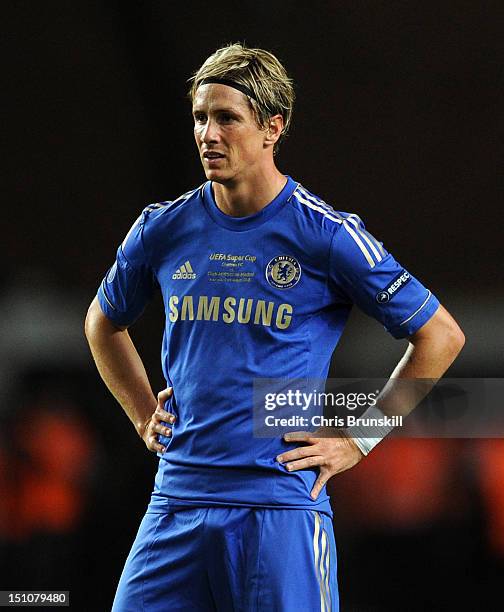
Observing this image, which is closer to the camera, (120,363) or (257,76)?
(257,76)

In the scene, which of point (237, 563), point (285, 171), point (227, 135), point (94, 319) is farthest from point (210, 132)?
point (285, 171)

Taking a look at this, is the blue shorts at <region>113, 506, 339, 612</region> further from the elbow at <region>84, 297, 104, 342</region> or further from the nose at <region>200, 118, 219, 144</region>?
the nose at <region>200, 118, 219, 144</region>

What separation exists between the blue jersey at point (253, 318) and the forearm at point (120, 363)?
29cm

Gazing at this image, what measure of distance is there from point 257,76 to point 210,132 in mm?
163

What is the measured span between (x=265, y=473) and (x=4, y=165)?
1.98m

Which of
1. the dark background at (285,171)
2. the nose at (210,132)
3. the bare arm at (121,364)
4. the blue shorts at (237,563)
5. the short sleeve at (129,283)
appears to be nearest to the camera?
the blue shorts at (237,563)

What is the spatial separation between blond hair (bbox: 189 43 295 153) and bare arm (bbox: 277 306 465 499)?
529mm

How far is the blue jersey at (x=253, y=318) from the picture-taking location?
2053 mm

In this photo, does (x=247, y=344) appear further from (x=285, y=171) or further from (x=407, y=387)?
(x=285, y=171)

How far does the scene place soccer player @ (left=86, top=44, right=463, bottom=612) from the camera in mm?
2029

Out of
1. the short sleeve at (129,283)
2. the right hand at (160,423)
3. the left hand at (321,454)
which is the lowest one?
the left hand at (321,454)

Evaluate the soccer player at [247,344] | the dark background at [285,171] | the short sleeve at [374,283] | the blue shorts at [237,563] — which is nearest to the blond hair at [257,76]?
the soccer player at [247,344]

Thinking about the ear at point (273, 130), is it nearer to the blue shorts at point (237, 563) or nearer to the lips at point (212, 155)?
the lips at point (212, 155)

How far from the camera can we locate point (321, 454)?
214cm
